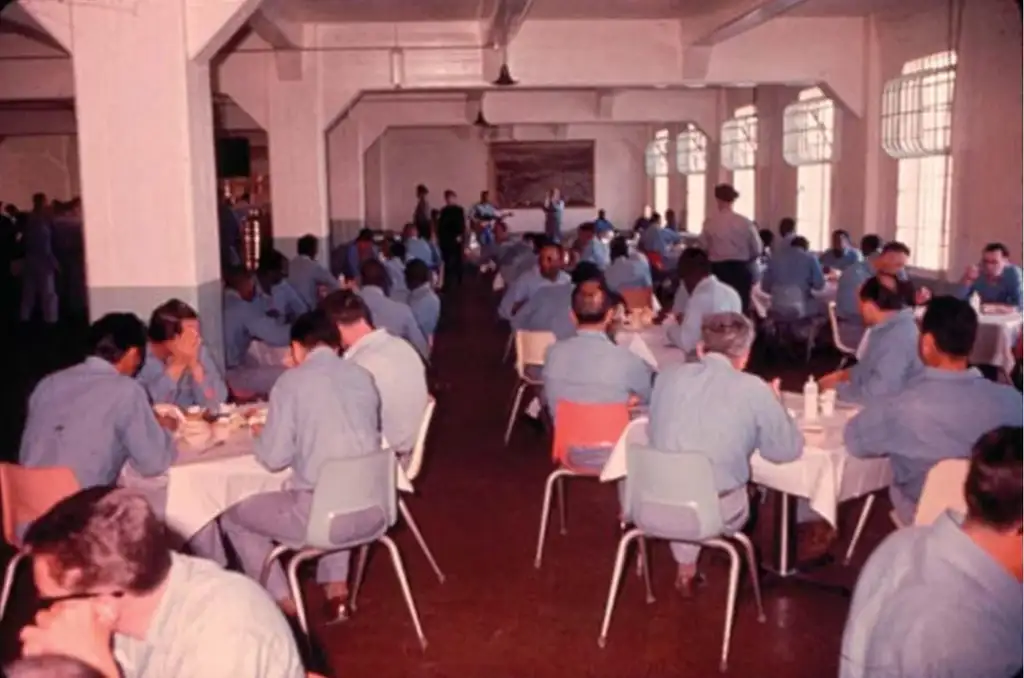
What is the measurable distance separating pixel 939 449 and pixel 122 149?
4.46 m

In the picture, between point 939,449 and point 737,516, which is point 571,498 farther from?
point 939,449

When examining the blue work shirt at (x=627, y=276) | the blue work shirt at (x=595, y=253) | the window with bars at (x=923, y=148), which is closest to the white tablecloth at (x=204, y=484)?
the blue work shirt at (x=627, y=276)

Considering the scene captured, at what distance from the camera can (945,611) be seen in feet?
6.89

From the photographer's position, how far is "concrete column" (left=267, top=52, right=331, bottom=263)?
36.9 feet

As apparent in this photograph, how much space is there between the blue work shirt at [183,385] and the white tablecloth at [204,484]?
81 centimetres

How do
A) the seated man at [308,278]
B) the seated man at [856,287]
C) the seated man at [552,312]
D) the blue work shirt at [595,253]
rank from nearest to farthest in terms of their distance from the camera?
the seated man at [552,312]
the seated man at [856,287]
the seated man at [308,278]
the blue work shirt at [595,253]

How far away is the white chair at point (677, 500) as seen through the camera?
12.6 feet

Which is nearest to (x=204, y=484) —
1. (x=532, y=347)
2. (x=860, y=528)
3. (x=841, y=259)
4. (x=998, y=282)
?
(x=860, y=528)

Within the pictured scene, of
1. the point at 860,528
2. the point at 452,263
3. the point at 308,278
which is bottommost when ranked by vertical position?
the point at 860,528

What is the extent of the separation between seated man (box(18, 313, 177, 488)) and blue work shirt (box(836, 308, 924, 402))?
2.82 metres

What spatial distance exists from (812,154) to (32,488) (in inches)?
422

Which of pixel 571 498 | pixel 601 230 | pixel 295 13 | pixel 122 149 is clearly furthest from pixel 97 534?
pixel 601 230

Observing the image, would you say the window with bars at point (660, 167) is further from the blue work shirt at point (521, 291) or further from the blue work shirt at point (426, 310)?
the blue work shirt at point (426, 310)

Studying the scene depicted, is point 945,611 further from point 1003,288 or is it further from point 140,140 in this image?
point 1003,288
